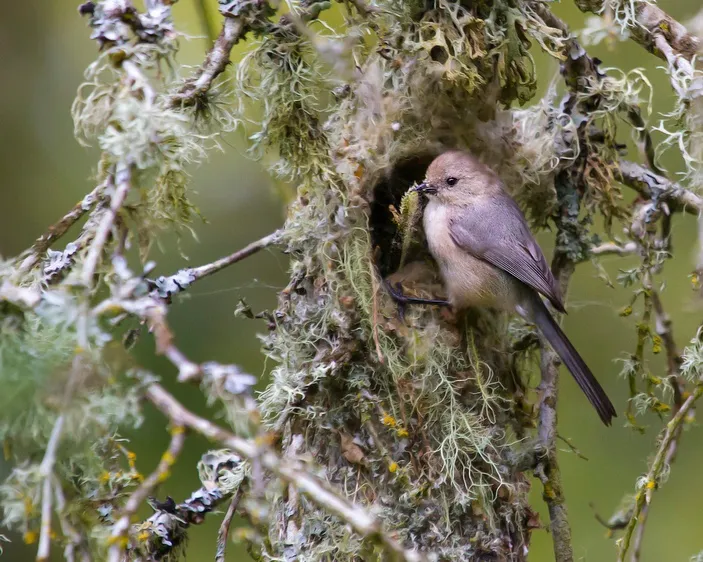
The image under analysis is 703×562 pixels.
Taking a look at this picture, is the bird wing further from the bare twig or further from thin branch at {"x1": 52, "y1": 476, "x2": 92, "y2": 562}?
thin branch at {"x1": 52, "y1": 476, "x2": 92, "y2": 562}

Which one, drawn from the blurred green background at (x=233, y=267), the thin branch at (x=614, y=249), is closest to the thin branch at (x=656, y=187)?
the thin branch at (x=614, y=249)

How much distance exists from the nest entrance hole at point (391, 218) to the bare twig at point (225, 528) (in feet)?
4.24

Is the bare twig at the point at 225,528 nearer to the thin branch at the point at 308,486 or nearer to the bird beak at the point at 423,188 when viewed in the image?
the thin branch at the point at 308,486

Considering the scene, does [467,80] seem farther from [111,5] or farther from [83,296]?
[83,296]

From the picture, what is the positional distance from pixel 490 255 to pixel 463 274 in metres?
0.15

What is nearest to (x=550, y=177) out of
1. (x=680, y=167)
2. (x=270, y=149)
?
(x=270, y=149)

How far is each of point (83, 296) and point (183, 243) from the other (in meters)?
2.59

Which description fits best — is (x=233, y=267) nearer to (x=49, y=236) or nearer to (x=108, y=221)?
(x=49, y=236)

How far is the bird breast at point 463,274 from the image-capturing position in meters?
3.20

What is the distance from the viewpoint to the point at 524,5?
282cm

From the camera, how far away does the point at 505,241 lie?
3.31 metres

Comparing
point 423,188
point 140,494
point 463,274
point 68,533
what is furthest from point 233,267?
point 140,494

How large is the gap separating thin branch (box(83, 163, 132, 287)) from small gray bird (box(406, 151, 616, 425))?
1.45 meters

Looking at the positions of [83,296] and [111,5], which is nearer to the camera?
[83,296]
